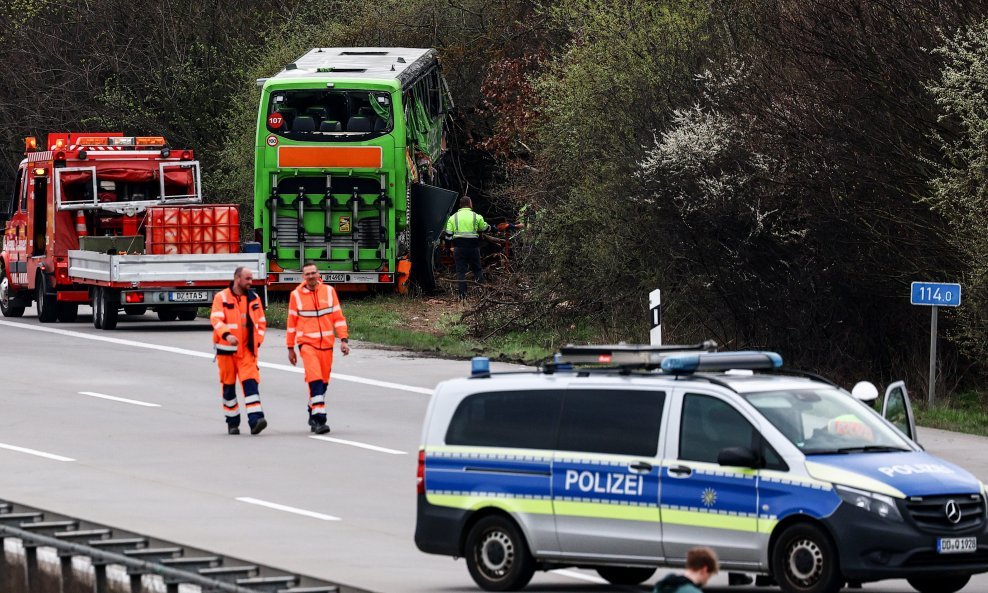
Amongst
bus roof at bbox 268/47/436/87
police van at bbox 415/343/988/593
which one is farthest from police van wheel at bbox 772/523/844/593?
bus roof at bbox 268/47/436/87

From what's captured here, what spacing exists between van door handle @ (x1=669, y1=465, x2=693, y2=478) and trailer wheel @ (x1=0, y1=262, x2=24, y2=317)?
86.6ft

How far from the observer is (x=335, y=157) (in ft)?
116

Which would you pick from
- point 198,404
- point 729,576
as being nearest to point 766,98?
point 198,404

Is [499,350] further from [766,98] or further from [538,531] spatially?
[538,531]

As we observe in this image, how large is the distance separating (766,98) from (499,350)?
615cm

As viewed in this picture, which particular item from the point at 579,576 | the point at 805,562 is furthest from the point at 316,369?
the point at 805,562

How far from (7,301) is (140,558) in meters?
25.2

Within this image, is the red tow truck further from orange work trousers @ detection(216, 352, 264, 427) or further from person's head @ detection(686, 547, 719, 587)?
person's head @ detection(686, 547, 719, 587)

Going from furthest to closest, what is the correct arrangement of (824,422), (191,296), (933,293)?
→ (191,296), (933,293), (824,422)

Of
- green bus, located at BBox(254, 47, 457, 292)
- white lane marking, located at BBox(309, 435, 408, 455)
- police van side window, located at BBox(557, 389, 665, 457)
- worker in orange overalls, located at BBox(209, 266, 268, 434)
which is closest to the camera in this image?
police van side window, located at BBox(557, 389, 665, 457)

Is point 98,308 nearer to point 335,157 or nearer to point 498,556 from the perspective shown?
point 335,157

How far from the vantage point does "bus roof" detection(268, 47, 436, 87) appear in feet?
119

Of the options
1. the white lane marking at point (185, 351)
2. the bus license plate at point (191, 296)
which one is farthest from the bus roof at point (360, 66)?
the white lane marking at point (185, 351)

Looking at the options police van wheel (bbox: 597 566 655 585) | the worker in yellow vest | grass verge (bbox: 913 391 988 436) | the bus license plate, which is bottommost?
police van wheel (bbox: 597 566 655 585)
